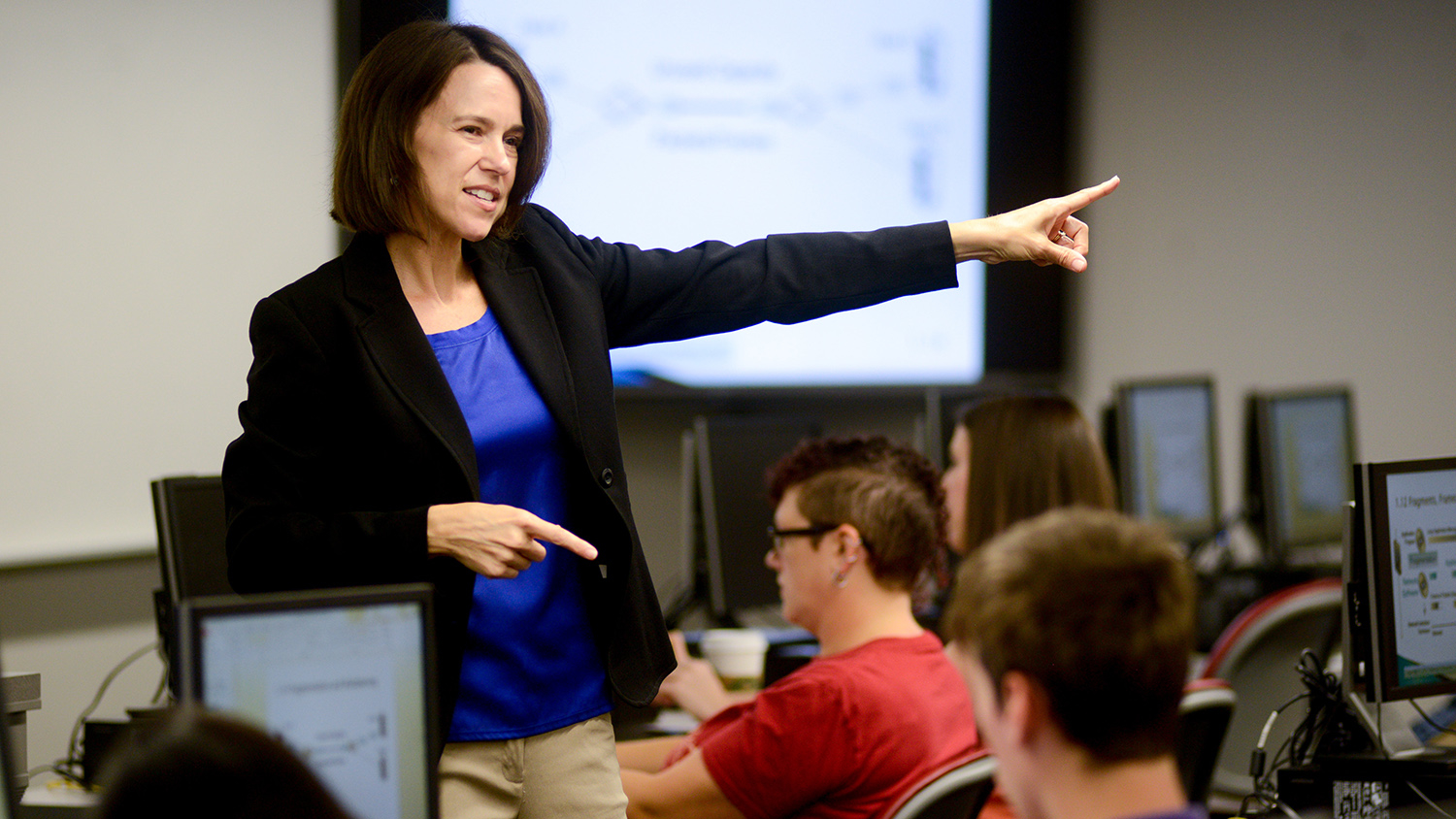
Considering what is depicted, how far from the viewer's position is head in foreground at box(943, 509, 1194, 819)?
34.9 inches

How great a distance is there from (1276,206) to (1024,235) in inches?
113

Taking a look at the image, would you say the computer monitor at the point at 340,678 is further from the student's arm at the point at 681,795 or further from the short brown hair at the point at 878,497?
the short brown hair at the point at 878,497

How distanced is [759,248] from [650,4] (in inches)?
90.0

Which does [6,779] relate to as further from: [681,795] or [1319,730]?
[1319,730]

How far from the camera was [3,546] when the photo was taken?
8.45 feet

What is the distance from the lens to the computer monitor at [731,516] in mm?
2984

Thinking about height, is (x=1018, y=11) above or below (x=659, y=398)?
above

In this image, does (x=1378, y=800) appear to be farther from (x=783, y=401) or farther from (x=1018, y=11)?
(x=1018, y=11)

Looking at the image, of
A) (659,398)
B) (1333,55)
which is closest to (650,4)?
(659,398)

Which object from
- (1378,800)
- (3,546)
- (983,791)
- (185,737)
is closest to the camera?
(185,737)

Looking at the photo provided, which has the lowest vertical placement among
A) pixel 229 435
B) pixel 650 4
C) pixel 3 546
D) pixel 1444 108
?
pixel 3 546

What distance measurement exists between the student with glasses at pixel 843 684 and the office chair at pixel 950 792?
0.29 feet

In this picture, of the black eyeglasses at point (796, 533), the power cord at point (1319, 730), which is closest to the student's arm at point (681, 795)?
the black eyeglasses at point (796, 533)

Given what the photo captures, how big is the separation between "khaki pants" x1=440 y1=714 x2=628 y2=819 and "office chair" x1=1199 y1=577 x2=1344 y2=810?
193cm
